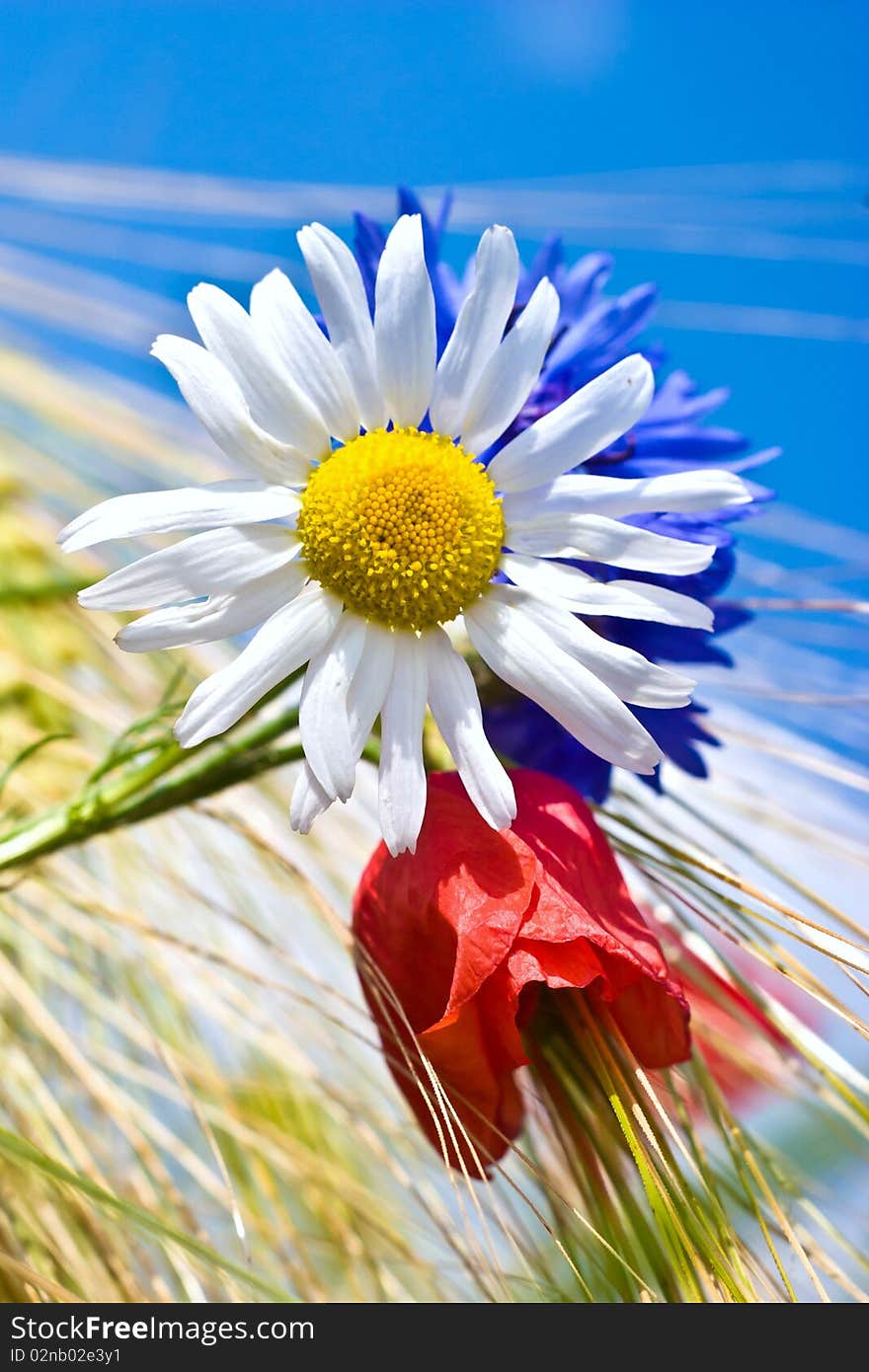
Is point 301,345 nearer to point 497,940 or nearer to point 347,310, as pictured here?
point 347,310

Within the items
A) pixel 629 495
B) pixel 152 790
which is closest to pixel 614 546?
pixel 629 495

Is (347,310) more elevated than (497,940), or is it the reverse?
(347,310)

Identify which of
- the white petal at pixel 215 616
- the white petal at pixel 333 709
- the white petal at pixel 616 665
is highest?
the white petal at pixel 215 616

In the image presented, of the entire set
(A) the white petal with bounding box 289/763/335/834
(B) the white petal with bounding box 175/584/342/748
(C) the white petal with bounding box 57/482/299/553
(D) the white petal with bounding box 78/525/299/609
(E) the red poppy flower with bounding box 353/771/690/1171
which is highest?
(C) the white petal with bounding box 57/482/299/553

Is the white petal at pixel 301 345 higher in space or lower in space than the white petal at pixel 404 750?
higher

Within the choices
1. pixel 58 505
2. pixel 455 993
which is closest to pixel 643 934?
pixel 455 993
